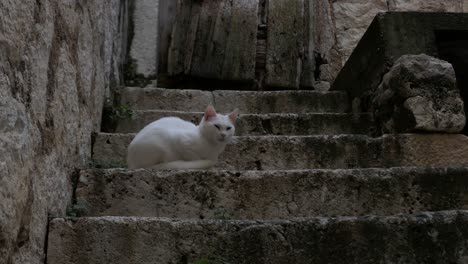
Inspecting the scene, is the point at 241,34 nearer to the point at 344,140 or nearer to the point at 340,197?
the point at 344,140

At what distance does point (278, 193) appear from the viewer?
7.91 ft

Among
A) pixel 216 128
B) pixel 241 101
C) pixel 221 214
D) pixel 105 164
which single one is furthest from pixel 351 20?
pixel 221 214

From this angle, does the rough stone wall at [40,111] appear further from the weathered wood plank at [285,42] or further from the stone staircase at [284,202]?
the weathered wood plank at [285,42]

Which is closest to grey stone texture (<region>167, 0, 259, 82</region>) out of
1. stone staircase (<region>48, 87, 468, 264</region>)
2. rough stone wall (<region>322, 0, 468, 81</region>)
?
rough stone wall (<region>322, 0, 468, 81</region>)

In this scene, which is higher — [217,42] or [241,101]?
[217,42]

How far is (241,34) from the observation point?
470cm

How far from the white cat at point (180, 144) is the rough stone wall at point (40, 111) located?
0.86 ft

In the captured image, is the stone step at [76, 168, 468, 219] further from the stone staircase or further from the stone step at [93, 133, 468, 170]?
the stone step at [93, 133, 468, 170]

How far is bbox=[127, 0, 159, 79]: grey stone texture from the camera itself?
15.4 ft

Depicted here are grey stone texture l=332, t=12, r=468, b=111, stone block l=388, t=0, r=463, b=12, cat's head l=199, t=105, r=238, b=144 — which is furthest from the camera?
stone block l=388, t=0, r=463, b=12

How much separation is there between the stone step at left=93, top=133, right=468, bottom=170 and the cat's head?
0.56 feet

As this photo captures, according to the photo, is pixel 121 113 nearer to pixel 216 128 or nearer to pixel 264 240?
pixel 216 128

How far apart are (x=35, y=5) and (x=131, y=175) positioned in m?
0.81

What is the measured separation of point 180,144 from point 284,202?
0.58 metres
